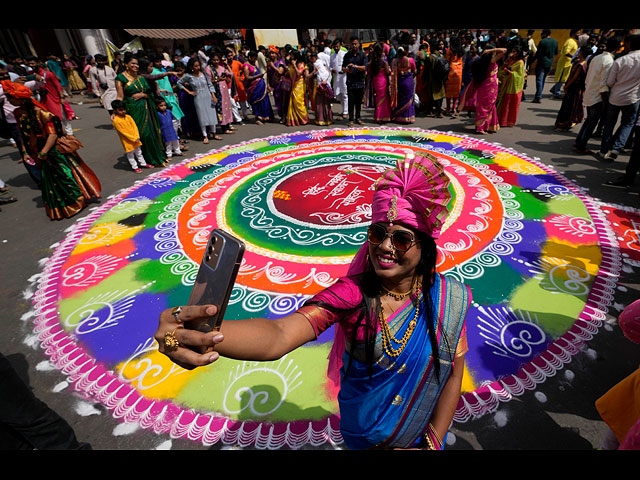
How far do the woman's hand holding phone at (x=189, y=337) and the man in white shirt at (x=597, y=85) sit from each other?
748 centimetres

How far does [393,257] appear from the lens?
1.17 metres

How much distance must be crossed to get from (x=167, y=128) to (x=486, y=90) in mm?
7054

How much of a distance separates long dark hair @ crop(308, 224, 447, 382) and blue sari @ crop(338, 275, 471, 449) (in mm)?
19

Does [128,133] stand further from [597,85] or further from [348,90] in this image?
[597,85]

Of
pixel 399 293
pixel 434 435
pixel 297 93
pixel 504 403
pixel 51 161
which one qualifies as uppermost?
pixel 297 93

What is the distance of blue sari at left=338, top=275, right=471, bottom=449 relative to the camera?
3.88 ft

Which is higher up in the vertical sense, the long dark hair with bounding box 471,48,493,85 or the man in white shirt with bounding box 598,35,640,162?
the long dark hair with bounding box 471,48,493,85

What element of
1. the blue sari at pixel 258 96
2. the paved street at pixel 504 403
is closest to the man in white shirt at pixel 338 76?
the blue sari at pixel 258 96

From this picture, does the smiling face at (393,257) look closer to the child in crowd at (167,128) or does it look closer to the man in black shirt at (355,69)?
the child in crowd at (167,128)

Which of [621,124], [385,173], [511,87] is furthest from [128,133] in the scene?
[621,124]

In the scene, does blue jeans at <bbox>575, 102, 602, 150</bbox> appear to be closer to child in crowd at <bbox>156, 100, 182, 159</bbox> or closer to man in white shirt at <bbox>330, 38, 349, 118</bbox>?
man in white shirt at <bbox>330, 38, 349, 118</bbox>

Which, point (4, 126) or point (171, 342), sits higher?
point (4, 126)

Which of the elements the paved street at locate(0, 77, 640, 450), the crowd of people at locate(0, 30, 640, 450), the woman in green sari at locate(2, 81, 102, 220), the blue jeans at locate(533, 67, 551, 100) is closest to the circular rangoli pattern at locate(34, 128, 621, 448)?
the paved street at locate(0, 77, 640, 450)
